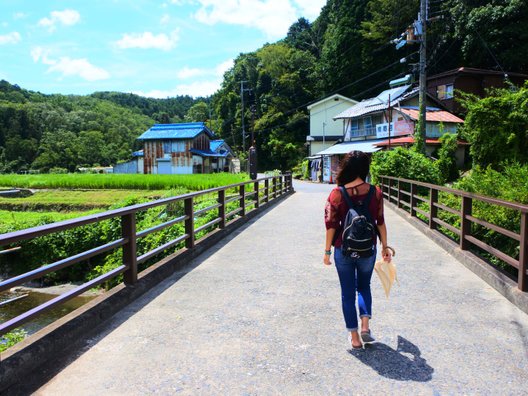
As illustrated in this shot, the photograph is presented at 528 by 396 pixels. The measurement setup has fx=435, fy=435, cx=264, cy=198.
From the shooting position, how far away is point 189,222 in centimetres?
689

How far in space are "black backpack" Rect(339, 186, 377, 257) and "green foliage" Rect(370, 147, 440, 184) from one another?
44.6 feet

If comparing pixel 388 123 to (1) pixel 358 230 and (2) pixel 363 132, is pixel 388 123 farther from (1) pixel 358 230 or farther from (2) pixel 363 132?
(1) pixel 358 230

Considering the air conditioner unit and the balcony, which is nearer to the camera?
the air conditioner unit

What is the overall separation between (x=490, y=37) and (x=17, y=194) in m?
39.6

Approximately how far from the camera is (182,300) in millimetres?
4820

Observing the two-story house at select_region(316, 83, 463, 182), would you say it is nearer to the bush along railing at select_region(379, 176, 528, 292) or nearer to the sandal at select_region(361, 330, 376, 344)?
the bush along railing at select_region(379, 176, 528, 292)

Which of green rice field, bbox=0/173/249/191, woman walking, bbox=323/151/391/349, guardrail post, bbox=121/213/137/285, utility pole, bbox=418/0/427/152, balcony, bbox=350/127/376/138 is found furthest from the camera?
balcony, bbox=350/127/376/138

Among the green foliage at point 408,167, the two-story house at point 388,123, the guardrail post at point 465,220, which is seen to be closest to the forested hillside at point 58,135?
the two-story house at point 388,123

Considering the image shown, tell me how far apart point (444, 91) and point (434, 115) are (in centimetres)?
571

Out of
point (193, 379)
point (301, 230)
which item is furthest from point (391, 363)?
point (301, 230)

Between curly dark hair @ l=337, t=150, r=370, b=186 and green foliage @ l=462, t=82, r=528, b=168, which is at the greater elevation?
green foliage @ l=462, t=82, r=528, b=168

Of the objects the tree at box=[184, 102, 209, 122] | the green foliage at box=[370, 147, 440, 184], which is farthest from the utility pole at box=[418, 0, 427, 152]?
the tree at box=[184, 102, 209, 122]

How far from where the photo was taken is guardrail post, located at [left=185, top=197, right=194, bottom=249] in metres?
6.81

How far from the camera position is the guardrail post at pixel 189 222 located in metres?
6.81
